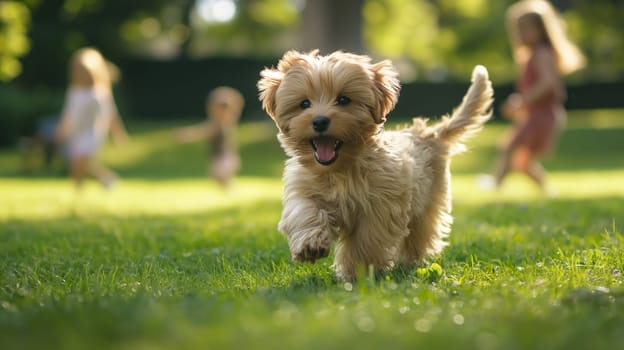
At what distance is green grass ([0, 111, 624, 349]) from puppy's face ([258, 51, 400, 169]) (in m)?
0.76

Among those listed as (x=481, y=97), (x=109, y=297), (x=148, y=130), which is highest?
(x=481, y=97)

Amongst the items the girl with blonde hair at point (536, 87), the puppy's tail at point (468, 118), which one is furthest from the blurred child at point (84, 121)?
the puppy's tail at point (468, 118)

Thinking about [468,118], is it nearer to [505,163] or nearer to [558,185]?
[505,163]

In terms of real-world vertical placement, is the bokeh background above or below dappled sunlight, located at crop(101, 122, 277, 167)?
above

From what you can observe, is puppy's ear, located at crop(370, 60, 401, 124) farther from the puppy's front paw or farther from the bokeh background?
the bokeh background

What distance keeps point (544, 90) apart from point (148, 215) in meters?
5.34

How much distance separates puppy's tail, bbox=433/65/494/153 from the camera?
18.3 feet

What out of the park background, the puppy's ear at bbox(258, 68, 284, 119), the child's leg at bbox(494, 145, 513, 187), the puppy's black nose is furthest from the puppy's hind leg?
the child's leg at bbox(494, 145, 513, 187)

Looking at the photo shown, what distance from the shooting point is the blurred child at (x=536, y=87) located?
9.85m

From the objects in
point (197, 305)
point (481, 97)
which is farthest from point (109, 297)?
point (481, 97)

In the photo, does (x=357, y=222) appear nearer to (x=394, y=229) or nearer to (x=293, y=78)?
(x=394, y=229)

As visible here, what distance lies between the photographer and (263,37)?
Answer: 43.1m

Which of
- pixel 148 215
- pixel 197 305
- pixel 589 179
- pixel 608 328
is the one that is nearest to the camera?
pixel 608 328

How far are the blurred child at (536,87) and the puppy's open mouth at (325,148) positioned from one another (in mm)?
5801
